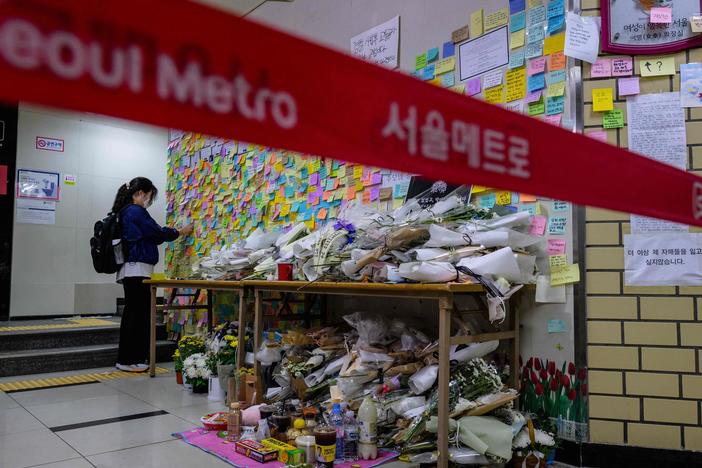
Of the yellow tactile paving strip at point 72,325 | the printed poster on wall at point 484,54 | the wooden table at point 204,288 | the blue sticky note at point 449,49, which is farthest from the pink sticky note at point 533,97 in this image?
the yellow tactile paving strip at point 72,325

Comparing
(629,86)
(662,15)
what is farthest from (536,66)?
(662,15)

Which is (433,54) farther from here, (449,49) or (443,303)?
(443,303)

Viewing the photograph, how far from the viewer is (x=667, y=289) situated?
6.89ft

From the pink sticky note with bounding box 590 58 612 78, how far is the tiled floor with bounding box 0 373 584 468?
1858 mm

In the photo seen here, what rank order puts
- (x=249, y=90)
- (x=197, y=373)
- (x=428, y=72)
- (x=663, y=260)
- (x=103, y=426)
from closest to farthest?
1. (x=249, y=90)
2. (x=663, y=260)
3. (x=103, y=426)
4. (x=428, y=72)
5. (x=197, y=373)

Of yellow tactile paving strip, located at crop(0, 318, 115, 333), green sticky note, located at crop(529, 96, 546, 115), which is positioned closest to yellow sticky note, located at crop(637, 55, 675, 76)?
green sticky note, located at crop(529, 96, 546, 115)

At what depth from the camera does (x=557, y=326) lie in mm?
2266

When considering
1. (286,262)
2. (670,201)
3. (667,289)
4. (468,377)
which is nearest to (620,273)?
(667,289)

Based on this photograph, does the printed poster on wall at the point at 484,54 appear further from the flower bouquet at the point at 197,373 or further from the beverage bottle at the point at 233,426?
the flower bouquet at the point at 197,373

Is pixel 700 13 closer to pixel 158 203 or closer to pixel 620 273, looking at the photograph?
pixel 620 273

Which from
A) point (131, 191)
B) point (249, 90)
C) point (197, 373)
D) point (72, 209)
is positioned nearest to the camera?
point (249, 90)

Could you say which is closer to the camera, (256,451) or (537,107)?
(256,451)

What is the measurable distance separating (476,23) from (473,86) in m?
0.32

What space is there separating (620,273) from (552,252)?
0.28 metres
